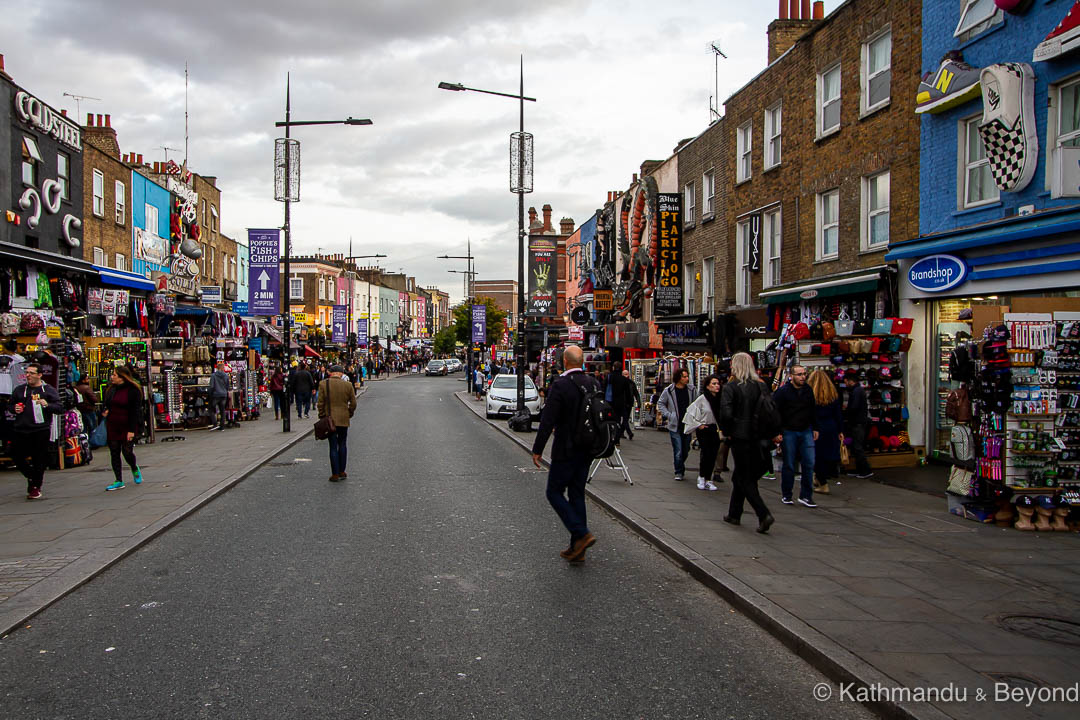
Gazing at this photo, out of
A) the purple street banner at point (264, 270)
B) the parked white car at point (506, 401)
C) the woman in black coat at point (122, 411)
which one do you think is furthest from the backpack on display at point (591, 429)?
the parked white car at point (506, 401)

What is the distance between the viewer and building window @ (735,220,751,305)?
70.6 feet

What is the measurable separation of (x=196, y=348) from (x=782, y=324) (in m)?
15.4

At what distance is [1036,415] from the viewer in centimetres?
849

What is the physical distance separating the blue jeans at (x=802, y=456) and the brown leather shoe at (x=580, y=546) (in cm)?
384

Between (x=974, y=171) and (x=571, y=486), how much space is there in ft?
32.2

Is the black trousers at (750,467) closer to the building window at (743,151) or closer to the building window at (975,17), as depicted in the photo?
the building window at (975,17)

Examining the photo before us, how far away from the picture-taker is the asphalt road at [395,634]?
4.22 m

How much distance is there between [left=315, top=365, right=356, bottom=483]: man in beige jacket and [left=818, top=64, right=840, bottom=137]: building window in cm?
1182

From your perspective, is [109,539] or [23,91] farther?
[23,91]

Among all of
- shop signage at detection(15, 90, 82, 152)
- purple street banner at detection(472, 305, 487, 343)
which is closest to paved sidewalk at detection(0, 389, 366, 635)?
shop signage at detection(15, 90, 82, 152)

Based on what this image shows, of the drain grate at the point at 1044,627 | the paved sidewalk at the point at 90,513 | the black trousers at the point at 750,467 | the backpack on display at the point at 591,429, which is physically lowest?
the paved sidewalk at the point at 90,513

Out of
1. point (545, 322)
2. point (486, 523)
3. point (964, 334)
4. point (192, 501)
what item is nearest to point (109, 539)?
point (192, 501)

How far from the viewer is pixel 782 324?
18.9 meters

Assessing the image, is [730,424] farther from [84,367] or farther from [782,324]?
[84,367]
